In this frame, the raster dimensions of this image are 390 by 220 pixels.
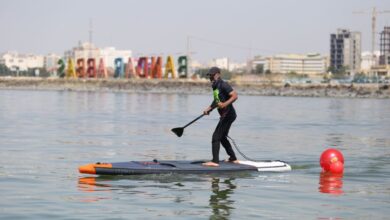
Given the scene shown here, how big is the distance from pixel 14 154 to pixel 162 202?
7.74 metres

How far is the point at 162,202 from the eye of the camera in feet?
40.3

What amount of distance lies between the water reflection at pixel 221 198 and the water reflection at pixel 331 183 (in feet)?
5.29

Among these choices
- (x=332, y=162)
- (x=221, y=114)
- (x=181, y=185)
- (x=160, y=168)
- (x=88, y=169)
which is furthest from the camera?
(x=332, y=162)

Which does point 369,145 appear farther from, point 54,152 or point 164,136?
point 54,152

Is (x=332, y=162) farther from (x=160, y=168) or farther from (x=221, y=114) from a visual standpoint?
(x=160, y=168)

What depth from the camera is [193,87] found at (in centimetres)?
13200

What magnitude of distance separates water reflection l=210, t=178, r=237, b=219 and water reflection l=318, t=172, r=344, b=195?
63.5 inches

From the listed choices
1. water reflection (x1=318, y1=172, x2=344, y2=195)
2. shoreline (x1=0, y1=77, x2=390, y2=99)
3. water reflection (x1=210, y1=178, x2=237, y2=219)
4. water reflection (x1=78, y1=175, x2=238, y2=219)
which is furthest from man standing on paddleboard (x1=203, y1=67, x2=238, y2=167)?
shoreline (x1=0, y1=77, x2=390, y2=99)

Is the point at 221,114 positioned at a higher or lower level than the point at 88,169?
higher

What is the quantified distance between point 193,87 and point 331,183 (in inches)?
4615

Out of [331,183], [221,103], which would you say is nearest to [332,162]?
[331,183]

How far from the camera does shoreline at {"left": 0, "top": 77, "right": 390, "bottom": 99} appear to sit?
372 ft

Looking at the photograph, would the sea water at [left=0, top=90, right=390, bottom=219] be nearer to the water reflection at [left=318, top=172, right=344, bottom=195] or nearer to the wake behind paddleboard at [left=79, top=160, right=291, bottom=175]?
the water reflection at [left=318, top=172, right=344, bottom=195]

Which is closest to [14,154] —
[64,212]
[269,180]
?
[269,180]
